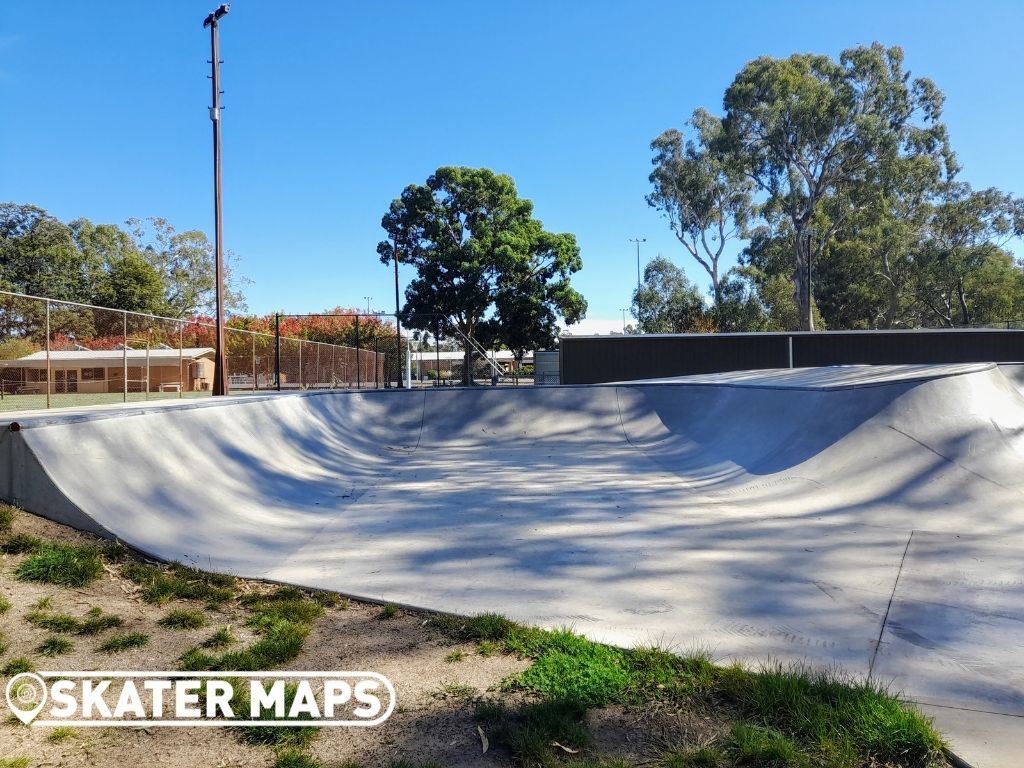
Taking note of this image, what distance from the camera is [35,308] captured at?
1134cm

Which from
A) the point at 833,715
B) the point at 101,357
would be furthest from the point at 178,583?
the point at 101,357

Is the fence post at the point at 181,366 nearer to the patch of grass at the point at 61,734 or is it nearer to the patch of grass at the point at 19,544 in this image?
the patch of grass at the point at 19,544

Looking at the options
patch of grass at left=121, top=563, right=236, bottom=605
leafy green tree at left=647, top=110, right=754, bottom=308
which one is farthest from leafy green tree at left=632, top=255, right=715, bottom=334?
patch of grass at left=121, top=563, right=236, bottom=605

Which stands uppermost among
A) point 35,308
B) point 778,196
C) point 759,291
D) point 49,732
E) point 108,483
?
point 778,196

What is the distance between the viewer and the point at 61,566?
3.51 meters

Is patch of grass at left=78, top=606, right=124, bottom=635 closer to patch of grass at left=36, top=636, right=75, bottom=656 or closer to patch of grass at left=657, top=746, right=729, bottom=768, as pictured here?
patch of grass at left=36, top=636, right=75, bottom=656

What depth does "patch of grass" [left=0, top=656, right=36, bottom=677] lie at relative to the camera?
99.8 inches

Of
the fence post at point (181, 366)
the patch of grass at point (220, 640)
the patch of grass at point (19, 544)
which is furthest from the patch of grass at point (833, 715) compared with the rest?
the fence post at point (181, 366)

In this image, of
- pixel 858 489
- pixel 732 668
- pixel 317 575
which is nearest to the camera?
pixel 732 668

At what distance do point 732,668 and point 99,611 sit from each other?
120 inches

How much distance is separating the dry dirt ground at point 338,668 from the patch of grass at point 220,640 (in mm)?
46

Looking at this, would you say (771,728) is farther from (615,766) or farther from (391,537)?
(391,537)

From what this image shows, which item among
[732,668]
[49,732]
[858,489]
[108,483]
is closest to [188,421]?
[108,483]

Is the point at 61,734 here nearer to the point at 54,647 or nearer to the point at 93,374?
the point at 54,647
